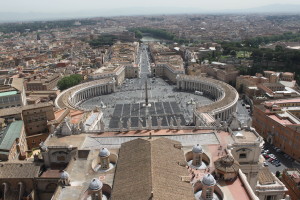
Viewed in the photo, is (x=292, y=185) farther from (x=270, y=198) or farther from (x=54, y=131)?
(x=54, y=131)

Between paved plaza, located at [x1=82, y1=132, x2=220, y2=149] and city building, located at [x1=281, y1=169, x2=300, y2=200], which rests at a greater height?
paved plaza, located at [x1=82, y1=132, x2=220, y2=149]

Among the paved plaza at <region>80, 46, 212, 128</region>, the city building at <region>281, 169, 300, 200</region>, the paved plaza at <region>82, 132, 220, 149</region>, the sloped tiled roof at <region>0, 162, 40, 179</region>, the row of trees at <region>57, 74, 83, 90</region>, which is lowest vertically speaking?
the paved plaza at <region>80, 46, 212, 128</region>

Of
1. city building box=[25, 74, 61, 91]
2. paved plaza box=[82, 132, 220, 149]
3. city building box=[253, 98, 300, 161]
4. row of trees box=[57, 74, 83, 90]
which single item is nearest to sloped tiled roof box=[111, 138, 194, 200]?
paved plaza box=[82, 132, 220, 149]

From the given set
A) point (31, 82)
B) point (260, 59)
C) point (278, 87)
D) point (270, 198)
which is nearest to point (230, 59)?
point (260, 59)

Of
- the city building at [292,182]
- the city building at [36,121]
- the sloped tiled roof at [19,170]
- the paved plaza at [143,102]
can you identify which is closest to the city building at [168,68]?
the paved plaza at [143,102]

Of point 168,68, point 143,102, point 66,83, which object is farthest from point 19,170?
point 168,68

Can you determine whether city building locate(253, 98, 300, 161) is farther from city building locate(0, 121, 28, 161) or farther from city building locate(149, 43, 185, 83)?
city building locate(0, 121, 28, 161)

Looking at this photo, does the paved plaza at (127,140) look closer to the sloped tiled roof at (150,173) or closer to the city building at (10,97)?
the sloped tiled roof at (150,173)

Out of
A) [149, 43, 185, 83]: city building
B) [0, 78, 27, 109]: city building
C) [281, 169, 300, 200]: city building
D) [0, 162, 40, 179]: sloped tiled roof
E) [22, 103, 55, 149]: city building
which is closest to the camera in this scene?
[0, 162, 40, 179]: sloped tiled roof

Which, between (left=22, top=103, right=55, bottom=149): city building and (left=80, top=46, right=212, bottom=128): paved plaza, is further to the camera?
(left=80, top=46, right=212, bottom=128): paved plaza
